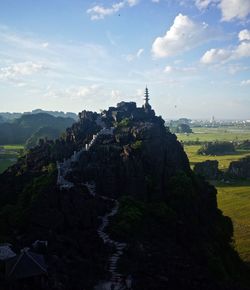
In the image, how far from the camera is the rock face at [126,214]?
124 ft

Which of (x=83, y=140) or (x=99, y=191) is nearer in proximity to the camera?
(x=99, y=191)

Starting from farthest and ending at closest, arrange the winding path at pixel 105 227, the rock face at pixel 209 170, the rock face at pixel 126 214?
1. the rock face at pixel 209 170
2. the rock face at pixel 126 214
3. the winding path at pixel 105 227

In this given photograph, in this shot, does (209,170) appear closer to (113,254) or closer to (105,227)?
(105,227)

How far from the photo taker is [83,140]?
261 feet

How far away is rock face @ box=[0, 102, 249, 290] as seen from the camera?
37.8 meters

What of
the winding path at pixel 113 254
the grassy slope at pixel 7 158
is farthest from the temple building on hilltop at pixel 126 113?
the grassy slope at pixel 7 158

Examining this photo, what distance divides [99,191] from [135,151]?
9.44m

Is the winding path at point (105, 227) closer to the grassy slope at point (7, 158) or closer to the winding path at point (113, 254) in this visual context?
the winding path at point (113, 254)

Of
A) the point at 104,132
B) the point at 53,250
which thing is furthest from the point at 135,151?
the point at 53,250

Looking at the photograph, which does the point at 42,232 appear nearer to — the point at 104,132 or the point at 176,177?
the point at 176,177

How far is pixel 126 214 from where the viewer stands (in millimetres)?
48344

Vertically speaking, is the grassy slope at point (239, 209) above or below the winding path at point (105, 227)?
below

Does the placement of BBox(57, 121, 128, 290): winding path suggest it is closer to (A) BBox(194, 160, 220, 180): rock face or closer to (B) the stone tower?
(B) the stone tower

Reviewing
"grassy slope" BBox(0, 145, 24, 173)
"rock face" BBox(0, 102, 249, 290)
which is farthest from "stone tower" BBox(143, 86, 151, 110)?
"grassy slope" BBox(0, 145, 24, 173)
